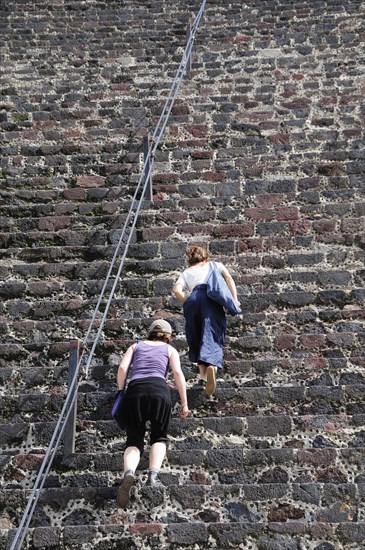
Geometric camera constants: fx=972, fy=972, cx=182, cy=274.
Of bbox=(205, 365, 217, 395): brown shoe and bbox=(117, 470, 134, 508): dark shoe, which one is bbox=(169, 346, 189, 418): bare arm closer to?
bbox=(205, 365, 217, 395): brown shoe

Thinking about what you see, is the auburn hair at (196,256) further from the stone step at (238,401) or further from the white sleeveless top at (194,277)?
the stone step at (238,401)

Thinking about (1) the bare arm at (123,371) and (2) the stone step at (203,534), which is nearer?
(2) the stone step at (203,534)

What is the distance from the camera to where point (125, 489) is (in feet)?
16.7

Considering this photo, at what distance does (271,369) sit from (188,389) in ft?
1.84

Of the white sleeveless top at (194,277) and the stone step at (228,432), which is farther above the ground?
the white sleeveless top at (194,277)

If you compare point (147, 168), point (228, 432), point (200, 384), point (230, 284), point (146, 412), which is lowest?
point (146, 412)

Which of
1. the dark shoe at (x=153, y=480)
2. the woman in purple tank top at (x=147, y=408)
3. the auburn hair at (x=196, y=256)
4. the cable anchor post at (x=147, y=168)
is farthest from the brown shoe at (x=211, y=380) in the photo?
the cable anchor post at (x=147, y=168)

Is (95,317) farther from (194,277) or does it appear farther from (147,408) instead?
(147,408)

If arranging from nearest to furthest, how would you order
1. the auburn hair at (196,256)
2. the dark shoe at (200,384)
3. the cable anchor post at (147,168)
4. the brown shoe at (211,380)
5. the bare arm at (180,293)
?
the brown shoe at (211,380) < the dark shoe at (200,384) < the bare arm at (180,293) < the auburn hair at (196,256) < the cable anchor post at (147,168)

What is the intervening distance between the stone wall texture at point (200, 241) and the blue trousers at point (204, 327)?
26cm

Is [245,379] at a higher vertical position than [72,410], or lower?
higher

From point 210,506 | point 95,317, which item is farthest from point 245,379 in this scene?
point 95,317

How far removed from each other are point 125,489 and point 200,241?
9.56 ft

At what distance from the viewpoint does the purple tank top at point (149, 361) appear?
5.52 metres
